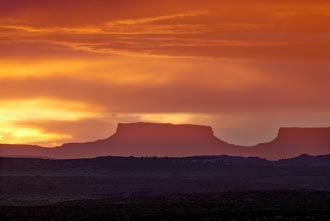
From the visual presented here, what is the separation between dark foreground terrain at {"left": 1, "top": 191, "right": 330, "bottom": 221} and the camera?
146 ft

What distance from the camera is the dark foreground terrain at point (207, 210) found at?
44.6m

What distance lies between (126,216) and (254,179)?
77941mm

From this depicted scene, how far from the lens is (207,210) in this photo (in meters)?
49.0

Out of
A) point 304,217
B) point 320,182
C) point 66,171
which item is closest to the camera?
point 304,217

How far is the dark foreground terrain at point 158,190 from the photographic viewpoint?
47969 millimetres

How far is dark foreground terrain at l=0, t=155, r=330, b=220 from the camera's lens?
4797 cm

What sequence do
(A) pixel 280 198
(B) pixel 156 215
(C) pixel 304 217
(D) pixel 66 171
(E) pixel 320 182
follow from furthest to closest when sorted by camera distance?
(D) pixel 66 171 → (E) pixel 320 182 → (A) pixel 280 198 → (B) pixel 156 215 → (C) pixel 304 217

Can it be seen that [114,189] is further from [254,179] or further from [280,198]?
[280,198]

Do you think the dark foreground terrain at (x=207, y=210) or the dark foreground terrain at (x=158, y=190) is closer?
the dark foreground terrain at (x=207, y=210)

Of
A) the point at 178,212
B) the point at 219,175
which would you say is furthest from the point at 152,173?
→ the point at 178,212

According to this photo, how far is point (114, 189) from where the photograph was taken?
337 ft

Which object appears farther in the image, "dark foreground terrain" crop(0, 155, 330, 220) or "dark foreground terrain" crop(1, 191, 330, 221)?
"dark foreground terrain" crop(0, 155, 330, 220)

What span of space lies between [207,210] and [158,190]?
48411 mm

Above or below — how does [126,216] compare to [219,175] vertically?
below
